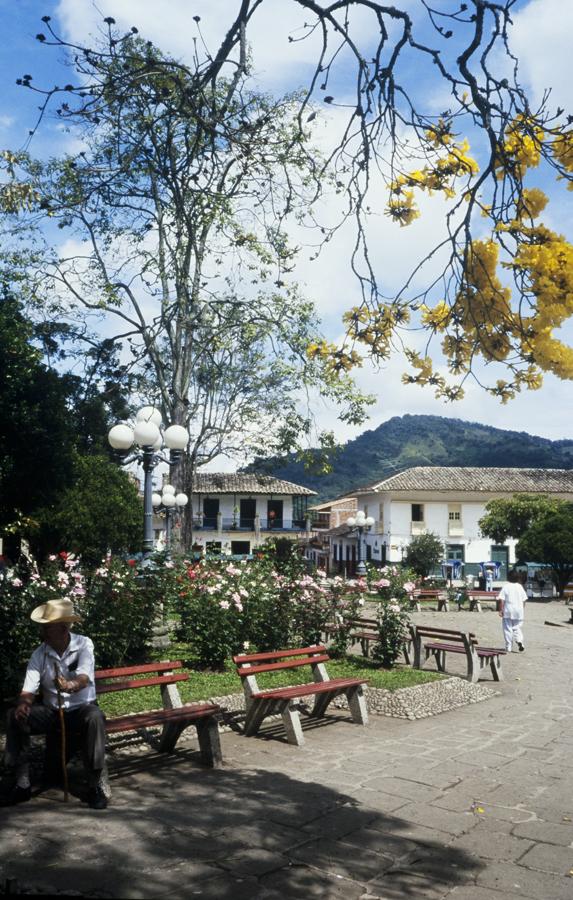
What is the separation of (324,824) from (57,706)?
65.0 inches

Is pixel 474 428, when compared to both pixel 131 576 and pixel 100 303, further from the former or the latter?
pixel 131 576

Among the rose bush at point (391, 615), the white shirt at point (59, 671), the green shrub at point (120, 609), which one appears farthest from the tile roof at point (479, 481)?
the white shirt at point (59, 671)

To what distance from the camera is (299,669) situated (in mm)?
9117

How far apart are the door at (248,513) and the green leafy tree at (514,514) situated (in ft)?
65.2

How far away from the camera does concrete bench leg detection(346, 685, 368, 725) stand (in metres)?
6.93

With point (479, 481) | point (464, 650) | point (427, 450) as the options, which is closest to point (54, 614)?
point (464, 650)

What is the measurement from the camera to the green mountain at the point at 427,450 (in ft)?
239

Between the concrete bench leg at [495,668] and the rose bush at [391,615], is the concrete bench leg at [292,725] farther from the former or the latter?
the concrete bench leg at [495,668]

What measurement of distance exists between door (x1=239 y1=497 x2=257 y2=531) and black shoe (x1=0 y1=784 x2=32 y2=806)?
49426 mm

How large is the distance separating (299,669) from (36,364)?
5936 millimetres

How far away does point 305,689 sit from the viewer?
6402mm

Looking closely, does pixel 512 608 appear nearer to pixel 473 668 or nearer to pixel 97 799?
pixel 473 668

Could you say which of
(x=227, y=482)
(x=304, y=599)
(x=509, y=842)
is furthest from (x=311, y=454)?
(x=227, y=482)

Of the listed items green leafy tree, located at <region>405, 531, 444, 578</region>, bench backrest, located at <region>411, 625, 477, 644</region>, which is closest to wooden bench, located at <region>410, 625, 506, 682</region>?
bench backrest, located at <region>411, 625, 477, 644</region>
